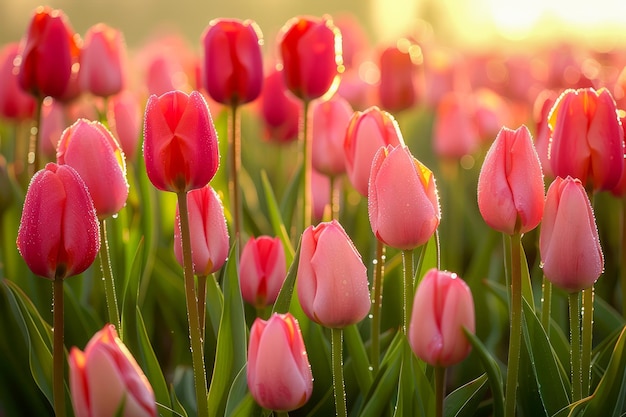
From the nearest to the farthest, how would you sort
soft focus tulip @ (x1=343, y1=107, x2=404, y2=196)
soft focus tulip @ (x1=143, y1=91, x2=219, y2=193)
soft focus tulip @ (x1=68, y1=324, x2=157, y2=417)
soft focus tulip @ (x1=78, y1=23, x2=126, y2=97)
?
soft focus tulip @ (x1=68, y1=324, x2=157, y2=417) → soft focus tulip @ (x1=143, y1=91, x2=219, y2=193) → soft focus tulip @ (x1=343, y1=107, x2=404, y2=196) → soft focus tulip @ (x1=78, y1=23, x2=126, y2=97)

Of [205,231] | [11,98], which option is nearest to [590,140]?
[205,231]

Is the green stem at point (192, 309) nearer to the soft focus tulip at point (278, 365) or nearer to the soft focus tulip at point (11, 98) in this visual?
the soft focus tulip at point (278, 365)

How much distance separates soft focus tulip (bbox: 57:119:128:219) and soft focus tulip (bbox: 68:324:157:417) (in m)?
0.42

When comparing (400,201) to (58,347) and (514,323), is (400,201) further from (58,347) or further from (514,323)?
(58,347)

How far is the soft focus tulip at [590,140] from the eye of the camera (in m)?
1.32

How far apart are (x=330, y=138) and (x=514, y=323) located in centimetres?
83

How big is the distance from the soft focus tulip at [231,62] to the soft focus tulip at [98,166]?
0.43 meters

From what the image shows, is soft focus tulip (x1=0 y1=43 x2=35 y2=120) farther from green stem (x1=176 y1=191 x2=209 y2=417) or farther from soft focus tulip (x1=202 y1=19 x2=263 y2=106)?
green stem (x1=176 y1=191 x2=209 y2=417)

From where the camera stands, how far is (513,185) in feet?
3.79

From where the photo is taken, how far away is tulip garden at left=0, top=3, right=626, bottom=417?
3.58 ft

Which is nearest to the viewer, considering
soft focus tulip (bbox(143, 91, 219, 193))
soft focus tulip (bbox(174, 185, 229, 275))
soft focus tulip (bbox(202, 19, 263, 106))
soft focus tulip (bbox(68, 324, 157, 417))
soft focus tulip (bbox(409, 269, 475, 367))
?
soft focus tulip (bbox(68, 324, 157, 417))

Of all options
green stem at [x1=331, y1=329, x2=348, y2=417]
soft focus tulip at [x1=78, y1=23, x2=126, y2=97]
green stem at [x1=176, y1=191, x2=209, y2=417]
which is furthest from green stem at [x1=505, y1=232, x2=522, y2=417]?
soft focus tulip at [x1=78, y1=23, x2=126, y2=97]

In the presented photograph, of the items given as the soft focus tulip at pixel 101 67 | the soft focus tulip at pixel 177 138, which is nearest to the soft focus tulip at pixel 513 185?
the soft focus tulip at pixel 177 138

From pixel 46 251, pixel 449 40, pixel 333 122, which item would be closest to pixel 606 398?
→ pixel 46 251
